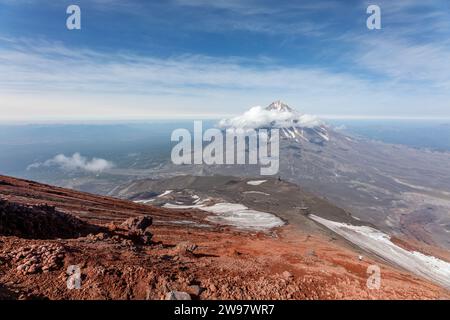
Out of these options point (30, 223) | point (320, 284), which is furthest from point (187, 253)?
point (30, 223)

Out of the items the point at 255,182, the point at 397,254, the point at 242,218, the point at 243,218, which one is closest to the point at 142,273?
the point at 242,218

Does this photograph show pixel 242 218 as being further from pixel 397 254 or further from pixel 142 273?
pixel 142 273

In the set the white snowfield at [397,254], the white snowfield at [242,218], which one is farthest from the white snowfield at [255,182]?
the white snowfield at [397,254]

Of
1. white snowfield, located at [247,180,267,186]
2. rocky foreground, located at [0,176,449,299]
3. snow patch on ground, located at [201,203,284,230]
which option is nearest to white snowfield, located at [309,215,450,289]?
snow patch on ground, located at [201,203,284,230]

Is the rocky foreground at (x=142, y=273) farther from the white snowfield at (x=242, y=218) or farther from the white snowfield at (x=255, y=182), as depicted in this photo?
the white snowfield at (x=255, y=182)
